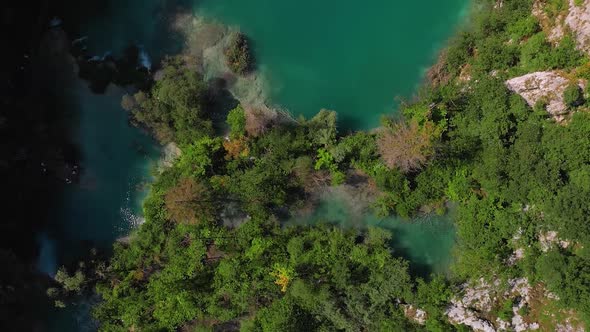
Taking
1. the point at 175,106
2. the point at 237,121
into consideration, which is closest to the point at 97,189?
the point at 175,106

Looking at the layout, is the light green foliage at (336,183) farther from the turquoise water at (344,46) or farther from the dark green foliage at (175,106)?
the turquoise water at (344,46)

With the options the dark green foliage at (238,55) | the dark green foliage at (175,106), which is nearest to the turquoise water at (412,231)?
the dark green foliage at (175,106)

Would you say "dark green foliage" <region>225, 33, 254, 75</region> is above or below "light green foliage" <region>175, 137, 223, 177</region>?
above

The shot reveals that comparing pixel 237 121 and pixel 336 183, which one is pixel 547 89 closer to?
pixel 336 183

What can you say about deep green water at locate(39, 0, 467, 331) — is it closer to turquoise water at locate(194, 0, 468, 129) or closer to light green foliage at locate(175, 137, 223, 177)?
turquoise water at locate(194, 0, 468, 129)

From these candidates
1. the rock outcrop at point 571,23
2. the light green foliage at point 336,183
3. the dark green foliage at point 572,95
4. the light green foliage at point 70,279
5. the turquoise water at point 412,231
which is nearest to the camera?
the dark green foliage at point 572,95

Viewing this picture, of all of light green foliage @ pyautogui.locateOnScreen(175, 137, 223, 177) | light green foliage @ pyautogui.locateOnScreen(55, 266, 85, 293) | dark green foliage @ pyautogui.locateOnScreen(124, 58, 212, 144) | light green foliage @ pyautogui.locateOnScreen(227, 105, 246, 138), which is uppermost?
dark green foliage @ pyautogui.locateOnScreen(124, 58, 212, 144)

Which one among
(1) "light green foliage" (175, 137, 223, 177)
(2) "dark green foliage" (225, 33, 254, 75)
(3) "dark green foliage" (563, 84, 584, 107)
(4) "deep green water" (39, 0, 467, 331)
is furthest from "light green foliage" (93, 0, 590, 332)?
(2) "dark green foliage" (225, 33, 254, 75)
